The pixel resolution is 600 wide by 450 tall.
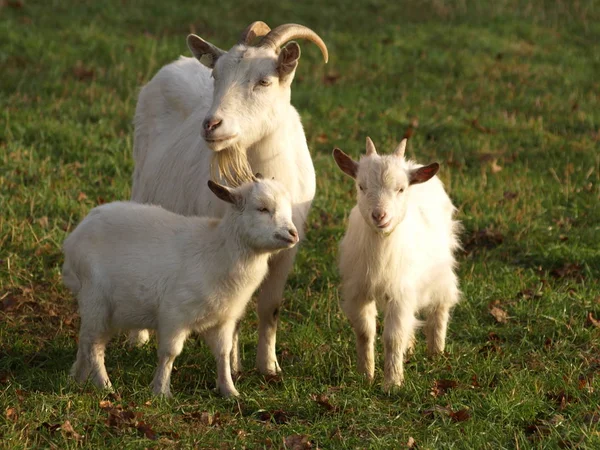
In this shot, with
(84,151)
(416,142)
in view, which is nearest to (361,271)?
(84,151)

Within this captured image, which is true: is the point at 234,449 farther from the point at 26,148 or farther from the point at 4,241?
the point at 26,148

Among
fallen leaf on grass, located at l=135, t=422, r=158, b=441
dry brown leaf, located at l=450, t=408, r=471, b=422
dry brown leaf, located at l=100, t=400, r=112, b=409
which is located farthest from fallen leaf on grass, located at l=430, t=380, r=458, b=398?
dry brown leaf, located at l=100, t=400, r=112, b=409

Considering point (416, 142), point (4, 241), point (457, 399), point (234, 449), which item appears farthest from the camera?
point (416, 142)

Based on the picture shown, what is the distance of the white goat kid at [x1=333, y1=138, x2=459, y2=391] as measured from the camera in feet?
20.5

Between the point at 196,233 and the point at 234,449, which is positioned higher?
the point at 196,233

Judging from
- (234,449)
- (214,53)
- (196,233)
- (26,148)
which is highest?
(214,53)

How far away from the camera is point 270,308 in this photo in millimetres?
6855

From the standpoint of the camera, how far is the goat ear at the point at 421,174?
6.40 meters

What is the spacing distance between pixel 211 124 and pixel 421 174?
136 centimetres

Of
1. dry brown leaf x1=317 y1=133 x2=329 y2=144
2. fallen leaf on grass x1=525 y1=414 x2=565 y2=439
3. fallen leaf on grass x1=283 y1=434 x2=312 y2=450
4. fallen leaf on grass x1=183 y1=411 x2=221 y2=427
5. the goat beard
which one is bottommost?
dry brown leaf x1=317 y1=133 x2=329 y2=144

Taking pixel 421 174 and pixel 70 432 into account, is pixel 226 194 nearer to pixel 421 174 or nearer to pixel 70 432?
pixel 421 174

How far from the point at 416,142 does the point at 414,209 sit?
488 centimetres

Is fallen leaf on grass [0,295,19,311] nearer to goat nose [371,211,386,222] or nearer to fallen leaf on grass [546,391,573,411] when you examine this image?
goat nose [371,211,386,222]

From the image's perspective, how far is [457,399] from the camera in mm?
6082
